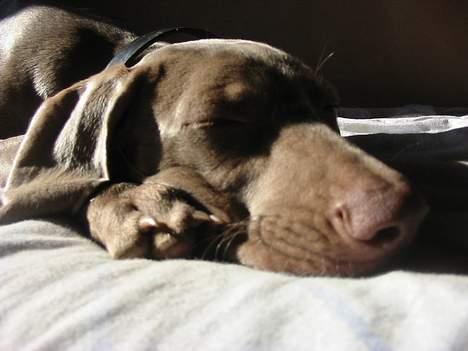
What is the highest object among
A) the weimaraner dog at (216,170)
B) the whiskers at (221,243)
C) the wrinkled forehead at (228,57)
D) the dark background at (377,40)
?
the wrinkled forehead at (228,57)

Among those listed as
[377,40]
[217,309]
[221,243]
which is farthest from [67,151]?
[377,40]

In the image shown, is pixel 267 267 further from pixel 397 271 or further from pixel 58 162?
pixel 58 162

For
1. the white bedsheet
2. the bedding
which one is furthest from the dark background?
the white bedsheet

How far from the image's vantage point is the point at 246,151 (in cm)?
182

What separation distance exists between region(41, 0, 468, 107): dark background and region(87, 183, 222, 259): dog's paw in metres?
2.20

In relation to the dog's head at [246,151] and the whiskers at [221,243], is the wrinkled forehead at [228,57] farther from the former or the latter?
the whiskers at [221,243]

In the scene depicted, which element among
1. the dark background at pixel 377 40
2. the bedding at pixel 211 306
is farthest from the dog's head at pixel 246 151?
the dark background at pixel 377 40

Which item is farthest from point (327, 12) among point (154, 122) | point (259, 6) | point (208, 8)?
point (154, 122)

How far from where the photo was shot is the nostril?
140cm

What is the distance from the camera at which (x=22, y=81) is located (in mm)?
2834

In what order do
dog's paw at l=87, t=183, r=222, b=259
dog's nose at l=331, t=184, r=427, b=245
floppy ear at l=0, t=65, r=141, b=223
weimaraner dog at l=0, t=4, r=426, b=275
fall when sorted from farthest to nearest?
floppy ear at l=0, t=65, r=141, b=223, dog's paw at l=87, t=183, r=222, b=259, weimaraner dog at l=0, t=4, r=426, b=275, dog's nose at l=331, t=184, r=427, b=245

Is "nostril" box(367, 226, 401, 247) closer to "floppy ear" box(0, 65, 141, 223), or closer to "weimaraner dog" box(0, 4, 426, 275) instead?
"weimaraner dog" box(0, 4, 426, 275)

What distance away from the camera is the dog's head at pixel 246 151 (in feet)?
4.72

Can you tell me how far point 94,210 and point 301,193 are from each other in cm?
57
